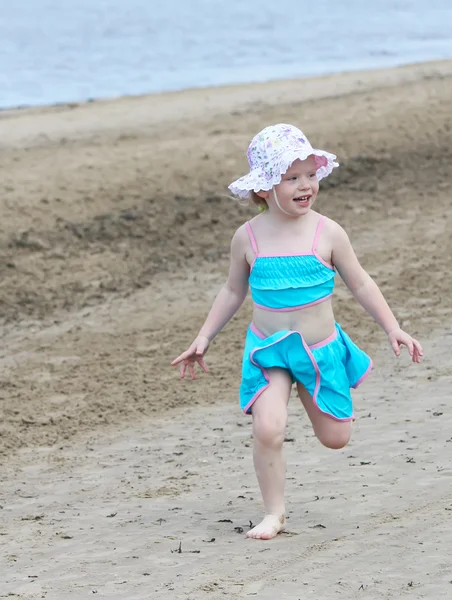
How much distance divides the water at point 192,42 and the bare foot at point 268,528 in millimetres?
11524

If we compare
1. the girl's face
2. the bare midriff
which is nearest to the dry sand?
the bare midriff

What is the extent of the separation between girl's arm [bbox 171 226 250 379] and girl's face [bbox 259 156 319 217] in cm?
21

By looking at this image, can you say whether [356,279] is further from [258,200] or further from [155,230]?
[155,230]

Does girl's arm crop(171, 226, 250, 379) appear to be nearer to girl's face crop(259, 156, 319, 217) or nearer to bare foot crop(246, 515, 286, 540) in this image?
girl's face crop(259, 156, 319, 217)

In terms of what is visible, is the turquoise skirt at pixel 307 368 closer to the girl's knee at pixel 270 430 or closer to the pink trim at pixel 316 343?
the pink trim at pixel 316 343

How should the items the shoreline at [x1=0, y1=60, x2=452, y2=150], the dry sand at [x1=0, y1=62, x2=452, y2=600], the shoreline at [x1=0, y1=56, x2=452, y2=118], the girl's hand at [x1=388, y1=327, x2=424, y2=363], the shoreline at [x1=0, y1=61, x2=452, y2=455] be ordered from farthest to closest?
the shoreline at [x1=0, y1=56, x2=452, y2=118] → the shoreline at [x1=0, y1=60, x2=452, y2=150] → the shoreline at [x1=0, y1=61, x2=452, y2=455] → the girl's hand at [x1=388, y1=327, x2=424, y2=363] → the dry sand at [x1=0, y1=62, x2=452, y2=600]

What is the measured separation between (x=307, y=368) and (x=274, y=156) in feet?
2.57

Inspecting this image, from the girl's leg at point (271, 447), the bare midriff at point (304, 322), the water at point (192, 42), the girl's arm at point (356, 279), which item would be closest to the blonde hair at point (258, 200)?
the girl's arm at point (356, 279)

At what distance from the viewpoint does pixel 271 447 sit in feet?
14.4

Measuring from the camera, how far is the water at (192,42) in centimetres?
1733

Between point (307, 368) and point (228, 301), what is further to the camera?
point (228, 301)

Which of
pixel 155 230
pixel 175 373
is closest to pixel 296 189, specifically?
pixel 175 373

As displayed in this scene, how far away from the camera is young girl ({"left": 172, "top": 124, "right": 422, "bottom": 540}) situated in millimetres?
4418

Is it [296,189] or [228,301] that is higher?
[296,189]
